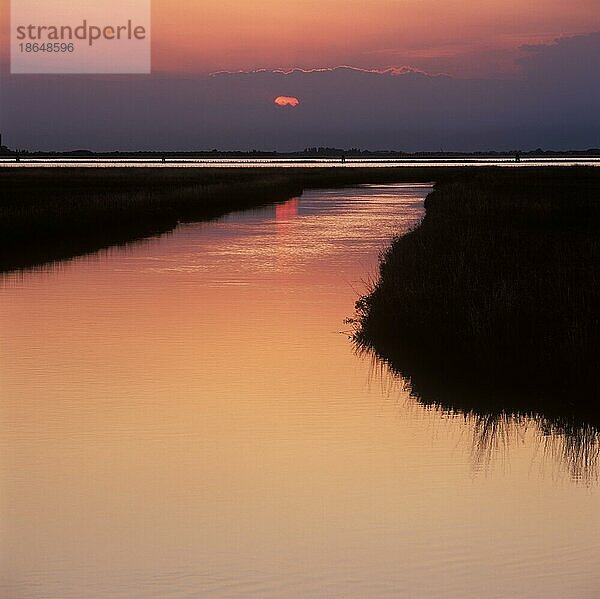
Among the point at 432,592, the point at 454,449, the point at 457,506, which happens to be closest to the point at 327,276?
the point at 454,449

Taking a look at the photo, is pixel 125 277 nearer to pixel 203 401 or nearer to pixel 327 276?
pixel 327 276

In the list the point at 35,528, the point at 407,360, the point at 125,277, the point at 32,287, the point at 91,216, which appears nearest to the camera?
the point at 35,528

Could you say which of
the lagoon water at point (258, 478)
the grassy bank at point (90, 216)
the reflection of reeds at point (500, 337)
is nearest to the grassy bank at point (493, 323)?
the reflection of reeds at point (500, 337)

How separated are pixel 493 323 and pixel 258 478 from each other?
6464 millimetres

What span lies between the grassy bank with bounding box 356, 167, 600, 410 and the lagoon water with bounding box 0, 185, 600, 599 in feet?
2.08

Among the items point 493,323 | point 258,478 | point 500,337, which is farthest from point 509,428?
point 493,323

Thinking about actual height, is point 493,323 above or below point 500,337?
above

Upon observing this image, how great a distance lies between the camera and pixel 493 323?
16516 millimetres

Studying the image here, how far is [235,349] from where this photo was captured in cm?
1803

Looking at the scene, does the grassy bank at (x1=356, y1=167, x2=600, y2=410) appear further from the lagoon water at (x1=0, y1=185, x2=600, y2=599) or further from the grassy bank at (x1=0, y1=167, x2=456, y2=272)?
the grassy bank at (x1=0, y1=167, x2=456, y2=272)

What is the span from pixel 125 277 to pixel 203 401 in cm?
1461

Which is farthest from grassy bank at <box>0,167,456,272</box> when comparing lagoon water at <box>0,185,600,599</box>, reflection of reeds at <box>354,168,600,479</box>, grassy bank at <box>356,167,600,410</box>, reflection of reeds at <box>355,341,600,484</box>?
reflection of reeds at <box>355,341,600,484</box>

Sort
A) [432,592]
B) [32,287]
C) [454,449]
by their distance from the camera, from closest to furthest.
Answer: [432,592]
[454,449]
[32,287]

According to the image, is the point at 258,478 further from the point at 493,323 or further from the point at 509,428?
the point at 493,323
